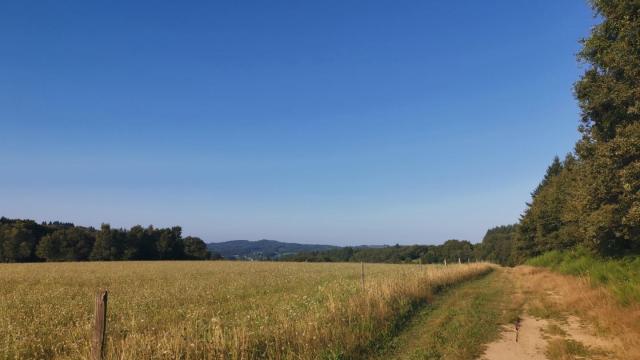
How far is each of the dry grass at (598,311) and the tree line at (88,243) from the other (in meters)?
98.0

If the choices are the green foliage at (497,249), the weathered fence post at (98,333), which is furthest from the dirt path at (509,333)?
the green foliage at (497,249)

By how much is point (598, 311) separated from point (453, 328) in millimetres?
4826

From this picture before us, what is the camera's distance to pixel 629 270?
16.3 metres

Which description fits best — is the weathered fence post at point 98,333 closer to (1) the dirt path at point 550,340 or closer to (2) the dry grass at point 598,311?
(1) the dirt path at point 550,340

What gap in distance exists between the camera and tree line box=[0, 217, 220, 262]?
85.4 metres

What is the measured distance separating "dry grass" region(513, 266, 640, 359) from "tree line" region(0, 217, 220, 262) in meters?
98.0

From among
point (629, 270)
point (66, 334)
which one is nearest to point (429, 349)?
point (66, 334)

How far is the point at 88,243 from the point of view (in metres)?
95.1

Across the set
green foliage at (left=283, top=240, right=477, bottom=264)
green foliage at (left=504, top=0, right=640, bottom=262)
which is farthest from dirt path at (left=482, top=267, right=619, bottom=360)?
green foliage at (left=283, top=240, right=477, bottom=264)

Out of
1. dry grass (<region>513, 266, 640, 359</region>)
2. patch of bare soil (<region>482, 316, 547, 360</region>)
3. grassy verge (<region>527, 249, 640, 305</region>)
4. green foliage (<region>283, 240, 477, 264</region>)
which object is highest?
grassy verge (<region>527, 249, 640, 305</region>)

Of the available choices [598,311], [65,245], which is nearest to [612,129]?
[598,311]

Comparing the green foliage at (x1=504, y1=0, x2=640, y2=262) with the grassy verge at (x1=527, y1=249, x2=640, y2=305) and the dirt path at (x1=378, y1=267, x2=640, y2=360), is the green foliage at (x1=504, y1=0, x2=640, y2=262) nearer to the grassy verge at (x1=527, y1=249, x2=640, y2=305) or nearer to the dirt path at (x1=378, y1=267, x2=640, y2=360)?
the grassy verge at (x1=527, y1=249, x2=640, y2=305)

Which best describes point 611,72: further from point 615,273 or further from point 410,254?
point 410,254

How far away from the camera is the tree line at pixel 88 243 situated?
3364 inches
